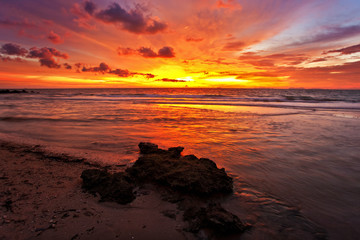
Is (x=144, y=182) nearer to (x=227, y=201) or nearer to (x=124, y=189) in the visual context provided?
(x=124, y=189)

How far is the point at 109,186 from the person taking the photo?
3.04 m

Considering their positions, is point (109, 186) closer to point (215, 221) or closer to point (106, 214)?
point (106, 214)

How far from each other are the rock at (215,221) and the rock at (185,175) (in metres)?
0.55

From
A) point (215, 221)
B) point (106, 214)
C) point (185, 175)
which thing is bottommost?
point (106, 214)

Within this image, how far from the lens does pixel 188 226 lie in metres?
2.39

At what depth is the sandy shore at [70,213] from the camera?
2225 millimetres

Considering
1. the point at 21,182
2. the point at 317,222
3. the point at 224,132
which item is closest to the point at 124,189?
the point at 21,182

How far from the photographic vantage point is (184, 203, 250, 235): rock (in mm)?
2270

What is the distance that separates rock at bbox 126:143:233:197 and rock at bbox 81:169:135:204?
17.5 inches

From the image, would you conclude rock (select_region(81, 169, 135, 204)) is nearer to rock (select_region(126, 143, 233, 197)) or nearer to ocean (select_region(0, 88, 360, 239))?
rock (select_region(126, 143, 233, 197))

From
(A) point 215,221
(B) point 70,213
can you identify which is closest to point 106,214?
(B) point 70,213

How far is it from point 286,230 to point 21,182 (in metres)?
4.50

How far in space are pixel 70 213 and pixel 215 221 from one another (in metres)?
2.05

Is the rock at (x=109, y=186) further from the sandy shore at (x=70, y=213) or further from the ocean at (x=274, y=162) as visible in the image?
the ocean at (x=274, y=162)
